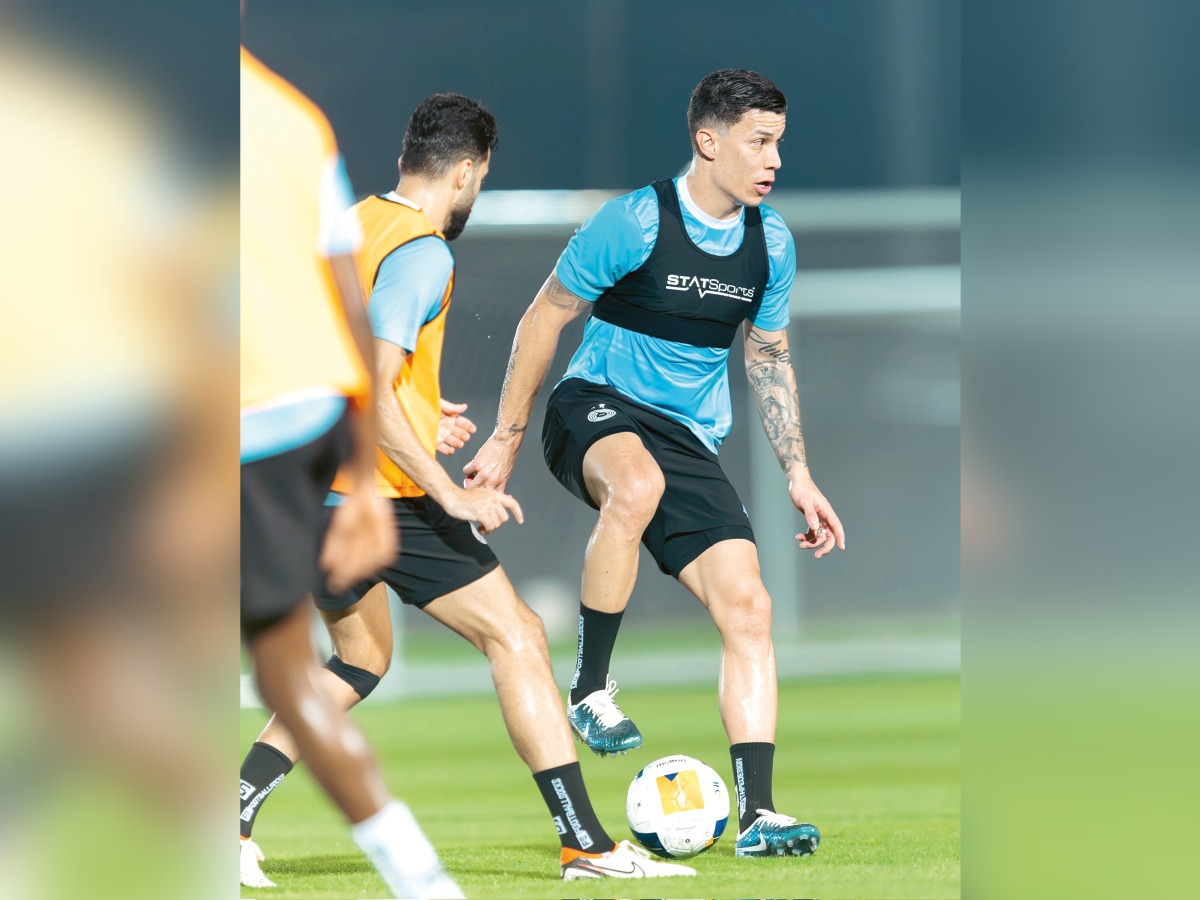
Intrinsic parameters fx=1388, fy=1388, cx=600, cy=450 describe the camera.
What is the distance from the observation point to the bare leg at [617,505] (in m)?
3.66

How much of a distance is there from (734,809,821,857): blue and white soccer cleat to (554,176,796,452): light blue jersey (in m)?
1.07

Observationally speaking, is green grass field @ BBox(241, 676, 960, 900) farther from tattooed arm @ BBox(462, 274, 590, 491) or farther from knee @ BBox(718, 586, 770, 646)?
tattooed arm @ BBox(462, 274, 590, 491)

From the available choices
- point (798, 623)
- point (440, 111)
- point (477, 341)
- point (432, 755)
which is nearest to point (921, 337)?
point (798, 623)

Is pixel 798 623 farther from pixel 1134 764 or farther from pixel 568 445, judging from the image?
pixel 1134 764

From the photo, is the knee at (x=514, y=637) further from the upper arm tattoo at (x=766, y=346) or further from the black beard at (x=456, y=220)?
the upper arm tattoo at (x=766, y=346)

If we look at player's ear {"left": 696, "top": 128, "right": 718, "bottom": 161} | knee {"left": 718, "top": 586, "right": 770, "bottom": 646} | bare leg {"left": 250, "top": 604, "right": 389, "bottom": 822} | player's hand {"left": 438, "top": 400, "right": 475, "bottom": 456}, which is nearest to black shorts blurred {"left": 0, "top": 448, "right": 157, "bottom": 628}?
bare leg {"left": 250, "top": 604, "right": 389, "bottom": 822}

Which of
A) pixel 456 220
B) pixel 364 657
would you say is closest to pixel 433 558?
pixel 364 657

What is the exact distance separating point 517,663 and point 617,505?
0.73 metres

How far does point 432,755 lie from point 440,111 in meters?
3.58

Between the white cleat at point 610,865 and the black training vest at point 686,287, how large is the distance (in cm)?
146

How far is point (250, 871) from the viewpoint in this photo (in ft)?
10.2

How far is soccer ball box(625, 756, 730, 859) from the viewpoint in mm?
3457

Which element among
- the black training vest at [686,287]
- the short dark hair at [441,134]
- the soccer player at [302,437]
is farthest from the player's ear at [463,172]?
the soccer player at [302,437]

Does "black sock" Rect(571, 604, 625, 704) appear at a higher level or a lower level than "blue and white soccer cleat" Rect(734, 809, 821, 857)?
higher
